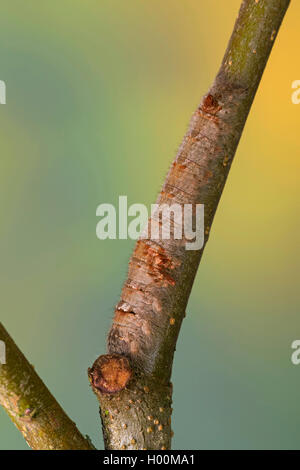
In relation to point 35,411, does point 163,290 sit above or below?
above
